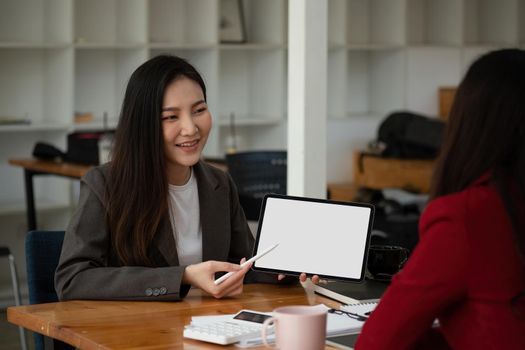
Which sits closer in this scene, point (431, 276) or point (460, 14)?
point (431, 276)

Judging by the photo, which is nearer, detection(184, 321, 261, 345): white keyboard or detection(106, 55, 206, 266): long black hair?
detection(184, 321, 261, 345): white keyboard

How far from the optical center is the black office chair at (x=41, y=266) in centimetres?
265

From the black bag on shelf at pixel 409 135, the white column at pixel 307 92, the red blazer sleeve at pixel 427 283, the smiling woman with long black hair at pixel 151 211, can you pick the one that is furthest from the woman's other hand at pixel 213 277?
the black bag on shelf at pixel 409 135

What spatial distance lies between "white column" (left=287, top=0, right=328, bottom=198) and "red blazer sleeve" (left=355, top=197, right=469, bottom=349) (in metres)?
1.91

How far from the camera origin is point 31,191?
18.4ft

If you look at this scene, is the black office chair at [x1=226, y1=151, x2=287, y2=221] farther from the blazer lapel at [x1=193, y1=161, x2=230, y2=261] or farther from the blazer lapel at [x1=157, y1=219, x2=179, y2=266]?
the blazer lapel at [x1=157, y1=219, x2=179, y2=266]

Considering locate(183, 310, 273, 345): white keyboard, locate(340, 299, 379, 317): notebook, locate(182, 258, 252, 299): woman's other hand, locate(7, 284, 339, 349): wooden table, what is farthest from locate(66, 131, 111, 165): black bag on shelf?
locate(183, 310, 273, 345): white keyboard

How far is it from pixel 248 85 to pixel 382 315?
5530 millimetres

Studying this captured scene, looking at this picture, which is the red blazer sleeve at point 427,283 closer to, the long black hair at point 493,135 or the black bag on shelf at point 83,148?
the long black hair at point 493,135

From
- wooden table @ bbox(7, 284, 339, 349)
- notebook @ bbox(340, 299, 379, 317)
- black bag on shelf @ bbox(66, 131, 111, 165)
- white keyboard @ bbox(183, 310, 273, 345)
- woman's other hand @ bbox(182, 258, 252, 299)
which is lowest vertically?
wooden table @ bbox(7, 284, 339, 349)

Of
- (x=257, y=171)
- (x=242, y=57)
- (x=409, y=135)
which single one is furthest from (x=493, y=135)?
(x=242, y=57)

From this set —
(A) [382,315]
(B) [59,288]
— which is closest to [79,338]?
(B) [59,288]

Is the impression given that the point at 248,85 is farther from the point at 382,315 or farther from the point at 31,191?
the point at 382,315

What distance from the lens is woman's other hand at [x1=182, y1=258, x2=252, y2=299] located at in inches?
93.8
